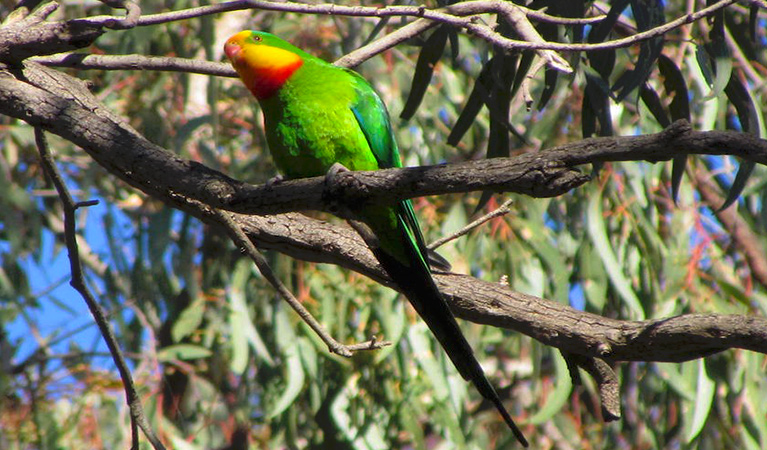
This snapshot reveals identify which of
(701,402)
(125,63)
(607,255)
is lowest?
(701,402)

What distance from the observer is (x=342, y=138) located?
2.51 metres

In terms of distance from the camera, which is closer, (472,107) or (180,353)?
(472,107)

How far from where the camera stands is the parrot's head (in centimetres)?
267

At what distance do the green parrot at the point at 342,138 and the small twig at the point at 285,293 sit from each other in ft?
0.72

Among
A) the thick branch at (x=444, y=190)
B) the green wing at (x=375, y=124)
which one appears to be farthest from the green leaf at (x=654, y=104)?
the thick branch at (x=444, y=190)

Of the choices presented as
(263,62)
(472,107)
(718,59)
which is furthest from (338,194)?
(718,59)

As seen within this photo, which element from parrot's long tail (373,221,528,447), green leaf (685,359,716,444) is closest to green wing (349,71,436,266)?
parrot's long tail (373,221,528,447)

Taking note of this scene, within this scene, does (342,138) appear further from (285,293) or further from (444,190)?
(444,190)

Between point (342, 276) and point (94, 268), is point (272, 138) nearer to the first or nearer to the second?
point (342, 276)

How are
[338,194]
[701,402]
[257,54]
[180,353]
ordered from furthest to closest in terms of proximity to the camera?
[180,353] < [701,402] < [257,54] < [338,194]

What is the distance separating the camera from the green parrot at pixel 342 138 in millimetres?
2297

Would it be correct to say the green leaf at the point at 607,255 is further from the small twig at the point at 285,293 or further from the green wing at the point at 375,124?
the small twig at the point at 285,293

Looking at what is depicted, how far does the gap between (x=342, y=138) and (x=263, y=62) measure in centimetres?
41

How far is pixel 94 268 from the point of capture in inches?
205
